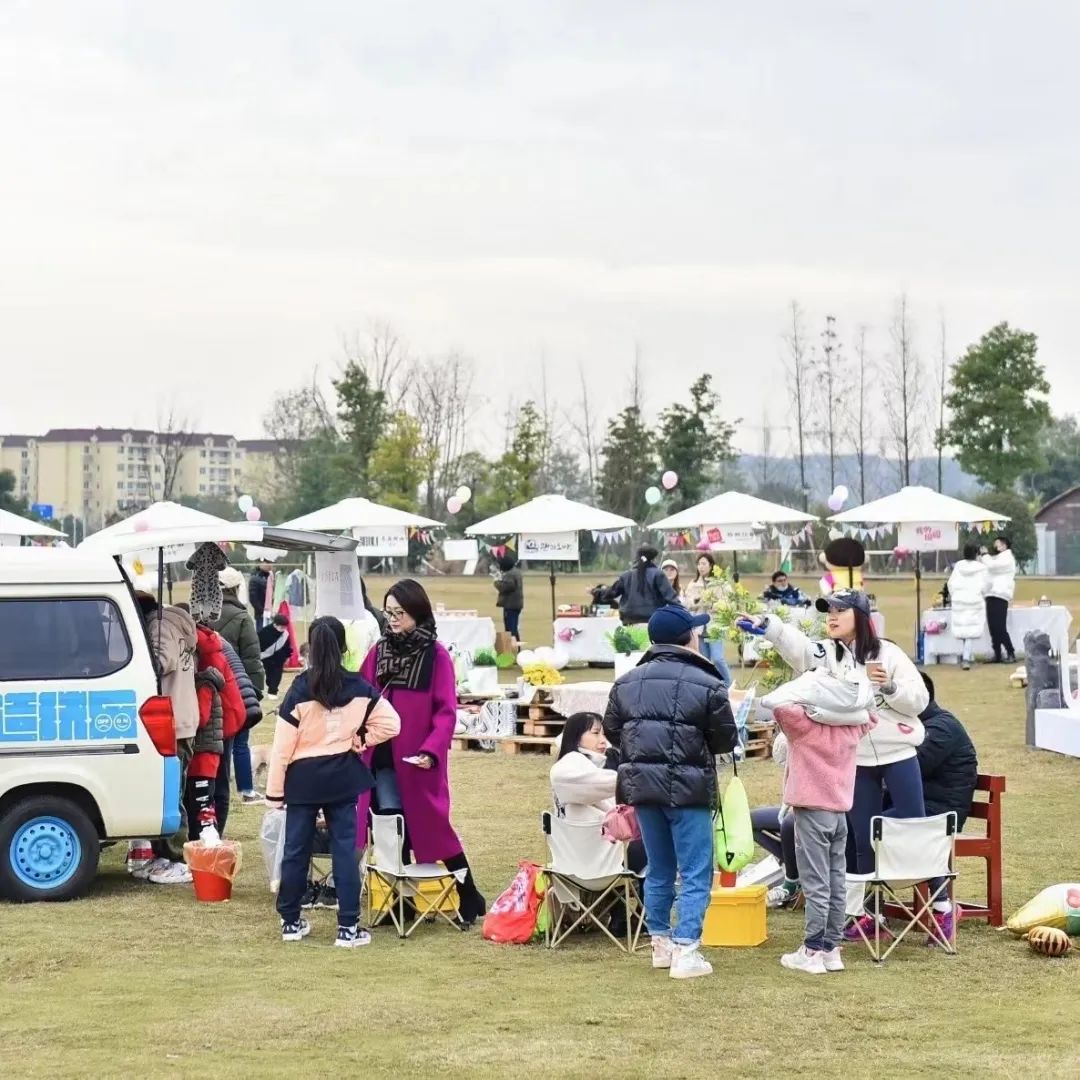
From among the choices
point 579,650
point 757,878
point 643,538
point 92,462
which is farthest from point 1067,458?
point 92,462

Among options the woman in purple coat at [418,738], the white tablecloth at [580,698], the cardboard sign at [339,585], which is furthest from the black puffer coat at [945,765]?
the white tablecloth at [580,698]

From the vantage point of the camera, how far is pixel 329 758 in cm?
820

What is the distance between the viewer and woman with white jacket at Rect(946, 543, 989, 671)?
25.0 metres

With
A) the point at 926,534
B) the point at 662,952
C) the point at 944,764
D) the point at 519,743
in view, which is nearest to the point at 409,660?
the point at 662,952

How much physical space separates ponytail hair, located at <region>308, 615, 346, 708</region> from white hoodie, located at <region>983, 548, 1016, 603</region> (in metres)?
18.0

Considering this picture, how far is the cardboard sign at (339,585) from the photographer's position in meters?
12.7

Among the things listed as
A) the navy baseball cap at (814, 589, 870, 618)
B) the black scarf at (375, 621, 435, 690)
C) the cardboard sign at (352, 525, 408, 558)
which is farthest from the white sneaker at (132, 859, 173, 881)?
the cardboard sign at (352, 525, 408, 558)

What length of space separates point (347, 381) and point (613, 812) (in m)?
56.5

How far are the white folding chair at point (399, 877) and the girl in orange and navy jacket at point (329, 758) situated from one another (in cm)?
37

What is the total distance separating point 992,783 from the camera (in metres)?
8.73

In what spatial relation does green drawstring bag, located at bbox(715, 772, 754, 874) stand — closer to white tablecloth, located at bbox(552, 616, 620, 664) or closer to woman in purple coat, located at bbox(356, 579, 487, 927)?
woman in purple coat, located at bbox(356, 579, 487, 927)

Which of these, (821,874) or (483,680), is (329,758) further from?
(483,680)

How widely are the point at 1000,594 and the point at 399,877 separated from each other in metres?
18.2

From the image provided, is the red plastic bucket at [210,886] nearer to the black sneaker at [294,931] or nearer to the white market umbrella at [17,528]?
the black sneaker at [294,931]
